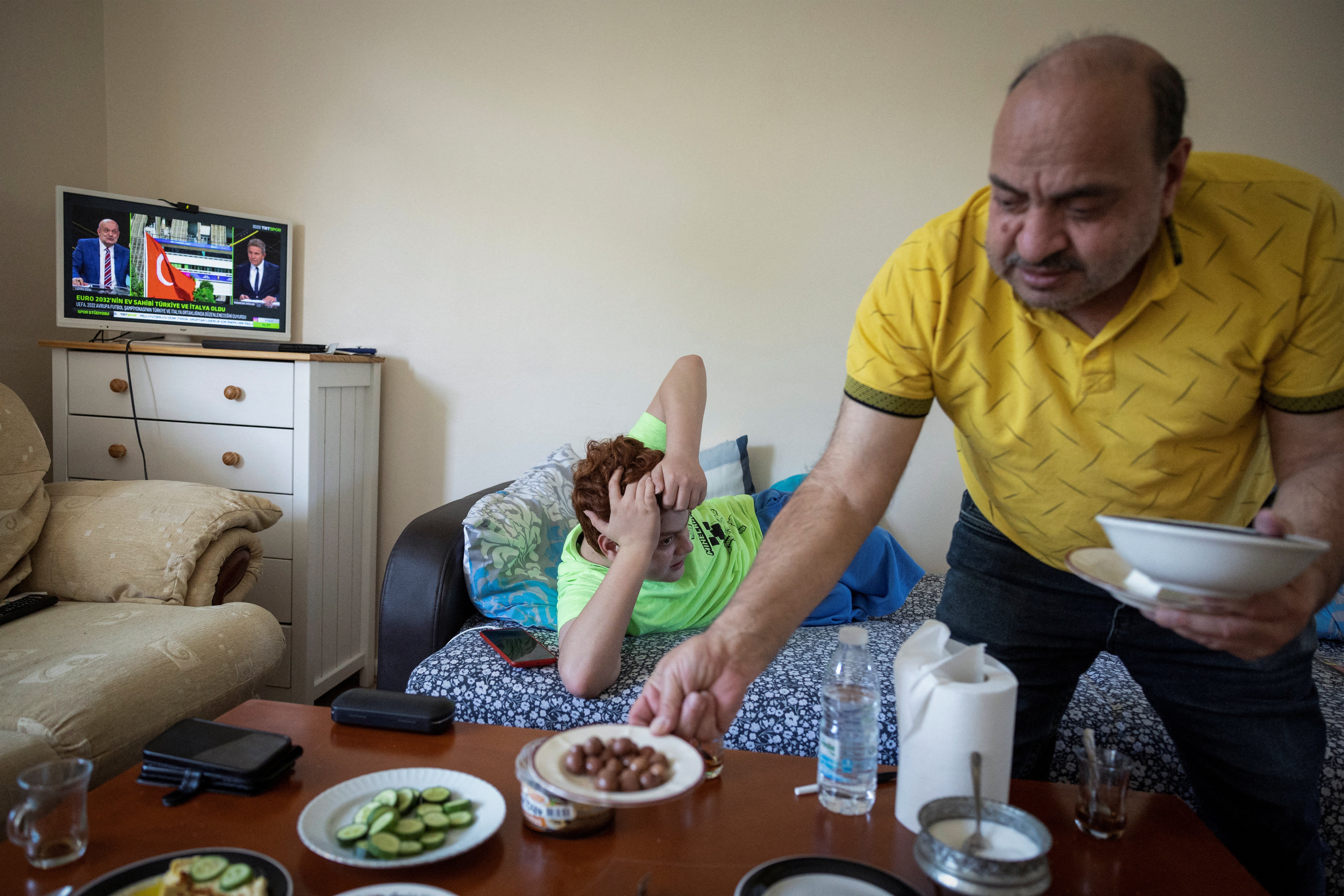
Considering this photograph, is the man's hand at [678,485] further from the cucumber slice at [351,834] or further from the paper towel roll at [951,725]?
the cucumber slice at [351,834]

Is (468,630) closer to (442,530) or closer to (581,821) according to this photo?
(442,530)

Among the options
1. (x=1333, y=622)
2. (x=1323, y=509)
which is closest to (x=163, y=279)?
(x=1323, y=509)

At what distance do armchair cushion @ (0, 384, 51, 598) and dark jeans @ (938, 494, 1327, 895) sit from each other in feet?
6.59

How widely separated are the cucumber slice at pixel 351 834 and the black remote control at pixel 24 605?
1.38 m

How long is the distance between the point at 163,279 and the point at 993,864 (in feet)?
9.39

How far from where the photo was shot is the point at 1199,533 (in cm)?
A: 72

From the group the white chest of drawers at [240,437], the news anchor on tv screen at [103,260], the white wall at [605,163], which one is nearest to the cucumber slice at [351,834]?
the white chest of drawers at [240,437]

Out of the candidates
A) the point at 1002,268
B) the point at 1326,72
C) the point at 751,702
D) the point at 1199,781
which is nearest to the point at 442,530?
the point at 751,702

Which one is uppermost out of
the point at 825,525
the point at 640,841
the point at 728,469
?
the point at 825,525

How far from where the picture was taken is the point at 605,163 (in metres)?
2.76

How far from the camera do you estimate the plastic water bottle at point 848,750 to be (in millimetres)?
997

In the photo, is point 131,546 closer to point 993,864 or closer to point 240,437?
point 240,437

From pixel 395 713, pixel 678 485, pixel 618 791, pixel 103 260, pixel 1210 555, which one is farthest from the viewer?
pixel 103 260

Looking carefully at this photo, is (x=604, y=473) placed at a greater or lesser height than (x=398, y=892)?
greater
